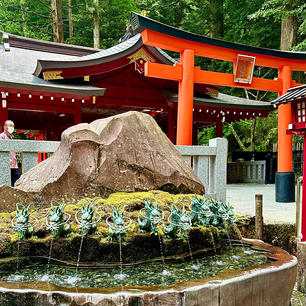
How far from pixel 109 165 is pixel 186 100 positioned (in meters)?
4.27

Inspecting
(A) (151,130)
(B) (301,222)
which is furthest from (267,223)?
(A) (151,130)

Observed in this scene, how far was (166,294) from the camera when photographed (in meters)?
2.32

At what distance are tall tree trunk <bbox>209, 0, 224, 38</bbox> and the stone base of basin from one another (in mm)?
19107

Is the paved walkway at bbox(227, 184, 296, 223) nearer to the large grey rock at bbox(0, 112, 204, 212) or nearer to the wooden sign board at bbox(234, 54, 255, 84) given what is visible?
the large grey rock at bbox(0, 112, 204, 212)

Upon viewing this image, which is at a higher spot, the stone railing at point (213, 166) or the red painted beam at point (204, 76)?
the red painted beam at point (204, 76)

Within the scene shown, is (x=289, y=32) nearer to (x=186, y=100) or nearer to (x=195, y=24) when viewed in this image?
(x=195, y=24)

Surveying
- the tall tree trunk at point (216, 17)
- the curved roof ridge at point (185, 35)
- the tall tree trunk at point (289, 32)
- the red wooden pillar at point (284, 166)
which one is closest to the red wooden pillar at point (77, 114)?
the curved roof ridge at point (185, 35)

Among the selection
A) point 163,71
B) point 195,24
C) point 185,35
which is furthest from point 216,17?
point 163,71

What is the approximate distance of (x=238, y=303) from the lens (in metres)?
2.58

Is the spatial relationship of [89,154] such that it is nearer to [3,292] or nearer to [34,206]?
[34,206]

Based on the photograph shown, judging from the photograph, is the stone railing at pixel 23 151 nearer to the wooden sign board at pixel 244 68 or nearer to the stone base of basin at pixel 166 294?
the stone base of basin at pixel 166 294

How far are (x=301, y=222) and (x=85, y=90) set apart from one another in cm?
616

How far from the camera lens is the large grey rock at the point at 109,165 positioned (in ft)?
12.6

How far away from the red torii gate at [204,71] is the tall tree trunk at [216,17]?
1173cm
